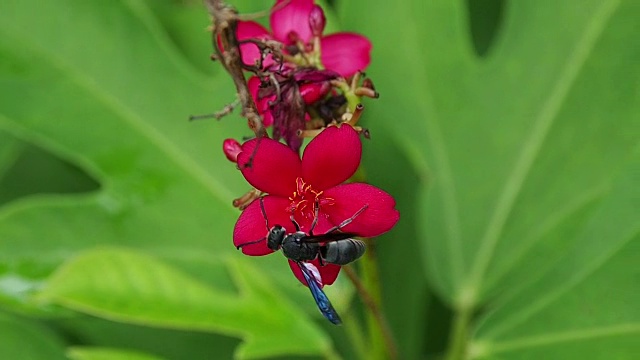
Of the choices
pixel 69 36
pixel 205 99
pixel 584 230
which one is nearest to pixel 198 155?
pixel 205 99

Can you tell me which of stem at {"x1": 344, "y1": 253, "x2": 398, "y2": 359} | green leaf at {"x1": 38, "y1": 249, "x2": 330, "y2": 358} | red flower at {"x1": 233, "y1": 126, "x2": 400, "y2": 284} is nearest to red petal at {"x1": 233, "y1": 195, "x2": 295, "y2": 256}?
red flower at {"x1": 233, "y1": 126, "x2": 400, "y2": 284}

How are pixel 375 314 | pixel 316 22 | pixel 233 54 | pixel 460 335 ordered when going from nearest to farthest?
pixel 233 54
pixel 316 22
pixel 375 314
pixel 460 335

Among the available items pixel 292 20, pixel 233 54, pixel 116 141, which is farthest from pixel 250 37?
pixel 116 141

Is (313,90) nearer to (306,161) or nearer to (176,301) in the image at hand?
(306,161)

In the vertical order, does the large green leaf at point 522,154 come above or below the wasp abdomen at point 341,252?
below

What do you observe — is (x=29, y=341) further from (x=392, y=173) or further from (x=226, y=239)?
(x=392, y=173)

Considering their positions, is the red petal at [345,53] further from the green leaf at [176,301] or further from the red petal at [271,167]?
the green leaf at [176,301]

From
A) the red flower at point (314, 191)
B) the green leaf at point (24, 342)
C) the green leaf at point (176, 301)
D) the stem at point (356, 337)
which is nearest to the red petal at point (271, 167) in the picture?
the red flower at point (314, 191)

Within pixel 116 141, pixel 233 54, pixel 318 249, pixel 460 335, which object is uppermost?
pixel 233 54
